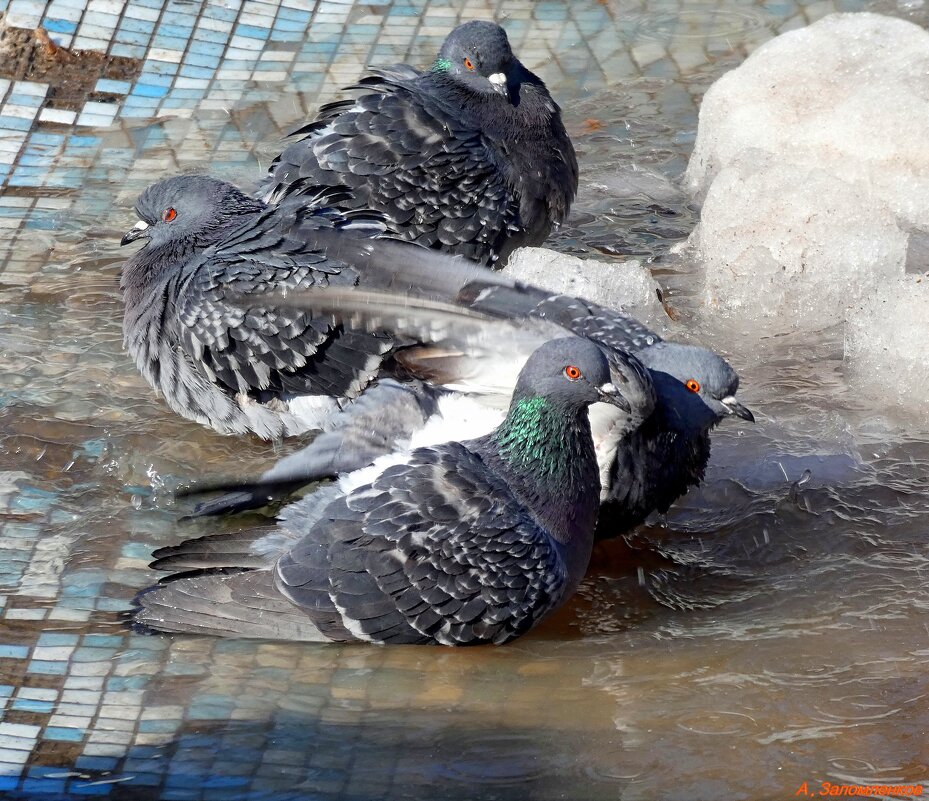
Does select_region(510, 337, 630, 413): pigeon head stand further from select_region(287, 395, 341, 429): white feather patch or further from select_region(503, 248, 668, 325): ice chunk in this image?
select_region(503, 248, 668, 325): ice chunk

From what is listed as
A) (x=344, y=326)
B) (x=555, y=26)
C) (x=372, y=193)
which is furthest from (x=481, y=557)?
(x=555, y=26)

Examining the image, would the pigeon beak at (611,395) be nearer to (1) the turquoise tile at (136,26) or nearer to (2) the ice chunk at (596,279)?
(2) the ice chunk at (596,279)

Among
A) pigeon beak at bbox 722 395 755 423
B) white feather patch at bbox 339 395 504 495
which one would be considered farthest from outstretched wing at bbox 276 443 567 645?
pigeon beak at bbox 722 395 755 423

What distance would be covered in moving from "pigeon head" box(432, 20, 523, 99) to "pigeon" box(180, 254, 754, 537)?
5.75ft

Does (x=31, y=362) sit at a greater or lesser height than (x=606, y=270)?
lesser

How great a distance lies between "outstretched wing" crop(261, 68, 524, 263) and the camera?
20.2 ft

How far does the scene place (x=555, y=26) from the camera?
29.4 feet

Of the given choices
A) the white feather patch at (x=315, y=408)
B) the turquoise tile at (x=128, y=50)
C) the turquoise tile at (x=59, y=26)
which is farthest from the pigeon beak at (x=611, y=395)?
the turquoise tile at (x=59, y=26)

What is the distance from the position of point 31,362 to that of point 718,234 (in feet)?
11.3

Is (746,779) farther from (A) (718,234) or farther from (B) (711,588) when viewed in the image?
(A) (718,234)

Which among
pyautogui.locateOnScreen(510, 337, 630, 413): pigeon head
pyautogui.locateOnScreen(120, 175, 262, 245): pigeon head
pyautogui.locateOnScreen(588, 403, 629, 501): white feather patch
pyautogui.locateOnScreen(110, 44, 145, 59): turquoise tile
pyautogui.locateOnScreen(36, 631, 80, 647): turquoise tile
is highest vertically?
pyautogui.locateOnScreen(510, 337, 630, 413): pigeon head

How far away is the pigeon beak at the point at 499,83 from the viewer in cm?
652

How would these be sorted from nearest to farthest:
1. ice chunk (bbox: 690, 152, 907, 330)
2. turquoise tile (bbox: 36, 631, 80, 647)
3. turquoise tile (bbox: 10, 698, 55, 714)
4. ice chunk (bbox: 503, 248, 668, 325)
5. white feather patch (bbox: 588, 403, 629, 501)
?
turquoise tile (bbox: 10, 698, 55, 714) → turquoise tile (bbox: 36, 631, 80, 647) → white feather patch (bbox: 588, 403, 629, 501) → ice chunk (bbox: 503, 248, 668, 325) → ice chunk (bbox: 690, 152, 907, 330)

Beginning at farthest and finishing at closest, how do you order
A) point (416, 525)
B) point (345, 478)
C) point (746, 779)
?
point (345, 478)
point (416, 525)
point (746, 779)
